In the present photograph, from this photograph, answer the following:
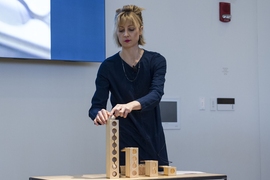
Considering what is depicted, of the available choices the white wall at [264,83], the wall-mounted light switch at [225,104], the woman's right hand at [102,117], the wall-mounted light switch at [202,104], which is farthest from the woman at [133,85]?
the white wall at [264,83]

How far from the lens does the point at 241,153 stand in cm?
407

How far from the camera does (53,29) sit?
10.5ft

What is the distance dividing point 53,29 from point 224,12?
1552 mm

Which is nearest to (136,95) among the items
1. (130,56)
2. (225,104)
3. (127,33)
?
(130,56)

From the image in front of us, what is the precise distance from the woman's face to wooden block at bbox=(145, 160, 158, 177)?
55cm

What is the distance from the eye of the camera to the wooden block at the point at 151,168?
79.2 inches

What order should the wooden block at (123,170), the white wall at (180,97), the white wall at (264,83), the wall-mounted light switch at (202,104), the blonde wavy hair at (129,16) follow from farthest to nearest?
the white wall at (264,83) → the wall-mounted light switch at (202,104) → the white wall at (180,97) → the blonde wavy hair at (129,16) → the wooden block at (123,170)

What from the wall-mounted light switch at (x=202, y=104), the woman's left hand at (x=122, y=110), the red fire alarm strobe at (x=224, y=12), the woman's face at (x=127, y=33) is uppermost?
the red fire alarm strobe at (x=224, y=12)

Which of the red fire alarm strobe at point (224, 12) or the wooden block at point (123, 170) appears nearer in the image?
the wooden block at point (123, 170)

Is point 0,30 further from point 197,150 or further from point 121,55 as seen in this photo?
point 197,150

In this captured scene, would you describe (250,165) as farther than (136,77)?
Yes

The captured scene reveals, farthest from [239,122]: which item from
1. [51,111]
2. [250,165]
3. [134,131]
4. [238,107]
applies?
[134,131]

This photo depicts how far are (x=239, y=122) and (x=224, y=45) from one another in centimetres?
67

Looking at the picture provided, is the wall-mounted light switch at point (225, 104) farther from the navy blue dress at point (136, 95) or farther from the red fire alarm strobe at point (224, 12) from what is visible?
the navy blue dress at point (136, 95)
